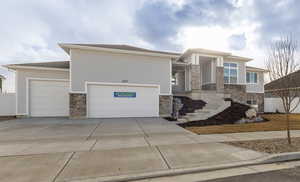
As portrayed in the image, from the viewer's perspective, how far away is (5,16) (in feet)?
27.6

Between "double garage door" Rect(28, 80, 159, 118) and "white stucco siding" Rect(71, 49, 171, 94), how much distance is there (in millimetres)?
554

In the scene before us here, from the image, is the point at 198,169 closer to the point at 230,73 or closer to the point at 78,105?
the point at 78,105

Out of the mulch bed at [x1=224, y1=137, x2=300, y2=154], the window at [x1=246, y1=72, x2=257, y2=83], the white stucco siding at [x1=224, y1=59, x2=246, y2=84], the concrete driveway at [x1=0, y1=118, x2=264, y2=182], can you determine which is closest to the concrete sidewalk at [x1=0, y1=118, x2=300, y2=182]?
the concrete driveway at [x1=0, y1=118, x2=264, y2=182]

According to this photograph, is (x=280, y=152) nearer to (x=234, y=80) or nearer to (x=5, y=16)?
(x=234, y=80)

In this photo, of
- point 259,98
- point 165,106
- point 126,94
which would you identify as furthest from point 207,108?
point 259,98

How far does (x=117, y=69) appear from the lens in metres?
11.0

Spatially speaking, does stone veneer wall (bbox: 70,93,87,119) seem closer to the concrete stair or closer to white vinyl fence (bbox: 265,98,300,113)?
the concrete stair

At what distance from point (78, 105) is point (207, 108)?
982 centimetres

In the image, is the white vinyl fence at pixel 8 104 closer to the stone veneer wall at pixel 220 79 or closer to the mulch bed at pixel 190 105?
the mulch bed at pixel 190 105

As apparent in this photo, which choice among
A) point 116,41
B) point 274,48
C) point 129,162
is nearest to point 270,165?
point 129,162

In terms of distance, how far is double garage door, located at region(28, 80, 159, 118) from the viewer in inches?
422

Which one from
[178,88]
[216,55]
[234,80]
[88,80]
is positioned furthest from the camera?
[178,88]

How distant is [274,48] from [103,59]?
392 inches

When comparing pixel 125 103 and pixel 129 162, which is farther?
pixel 125 103
